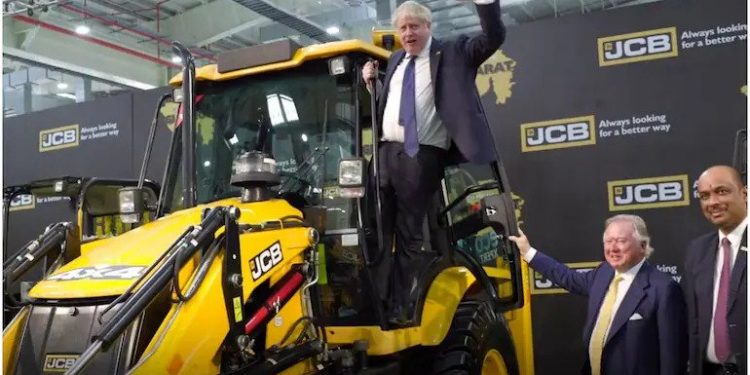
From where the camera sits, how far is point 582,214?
5.62m

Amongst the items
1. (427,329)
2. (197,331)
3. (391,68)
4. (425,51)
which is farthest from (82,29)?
(197,331)

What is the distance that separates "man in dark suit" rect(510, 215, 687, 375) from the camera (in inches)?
127

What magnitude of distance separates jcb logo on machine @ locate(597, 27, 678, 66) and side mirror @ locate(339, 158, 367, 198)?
10.7 feet

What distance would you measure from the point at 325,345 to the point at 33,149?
23.2ft

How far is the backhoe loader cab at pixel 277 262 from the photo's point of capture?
2658 millimetres

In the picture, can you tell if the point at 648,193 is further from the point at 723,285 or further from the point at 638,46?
the point at 723,285

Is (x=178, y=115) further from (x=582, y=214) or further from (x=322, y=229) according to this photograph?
(x=582, y=214)

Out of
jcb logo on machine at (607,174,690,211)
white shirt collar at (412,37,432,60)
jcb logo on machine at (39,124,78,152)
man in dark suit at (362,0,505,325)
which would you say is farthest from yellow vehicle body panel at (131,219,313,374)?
jcb logo on machine at (39,124,78,152)

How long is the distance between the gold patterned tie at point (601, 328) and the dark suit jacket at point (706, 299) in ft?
1.36

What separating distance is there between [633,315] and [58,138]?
7362 mm

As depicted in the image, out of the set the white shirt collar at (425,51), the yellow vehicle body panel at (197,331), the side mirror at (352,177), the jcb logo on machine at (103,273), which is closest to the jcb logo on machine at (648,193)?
the white shirt collar at (425,51)

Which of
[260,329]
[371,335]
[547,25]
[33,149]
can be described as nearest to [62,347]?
[260,329]

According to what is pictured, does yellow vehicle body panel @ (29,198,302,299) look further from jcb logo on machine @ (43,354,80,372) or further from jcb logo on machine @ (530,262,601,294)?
jcb logo on machine @ (530,262,601,294)

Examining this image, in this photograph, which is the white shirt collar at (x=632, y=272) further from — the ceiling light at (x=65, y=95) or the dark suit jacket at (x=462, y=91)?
the ceiling light at (x=65, y=95)
